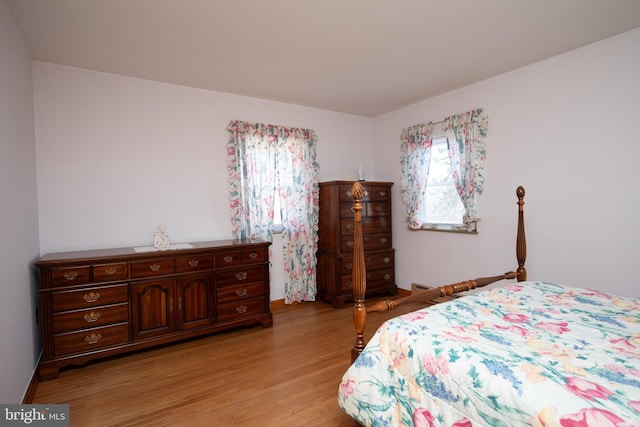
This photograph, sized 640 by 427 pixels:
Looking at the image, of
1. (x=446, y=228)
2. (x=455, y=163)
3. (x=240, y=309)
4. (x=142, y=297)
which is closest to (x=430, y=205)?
(x=446, y=228)

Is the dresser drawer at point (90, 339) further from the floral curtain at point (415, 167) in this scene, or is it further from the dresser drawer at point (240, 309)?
the floral curtain at point (415, 167)

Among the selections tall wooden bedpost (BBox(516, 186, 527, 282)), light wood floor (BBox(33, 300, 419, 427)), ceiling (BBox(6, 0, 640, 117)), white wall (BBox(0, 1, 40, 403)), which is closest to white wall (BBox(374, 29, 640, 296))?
ceiling (BBox(6, 0, 640, 117))

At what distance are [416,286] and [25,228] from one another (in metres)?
4.06

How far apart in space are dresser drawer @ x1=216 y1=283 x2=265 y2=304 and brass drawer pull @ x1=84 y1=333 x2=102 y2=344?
972 mm

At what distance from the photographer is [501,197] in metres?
3.27

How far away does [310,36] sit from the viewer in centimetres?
241

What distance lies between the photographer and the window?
3.75 metres

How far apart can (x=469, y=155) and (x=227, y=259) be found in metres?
2.85

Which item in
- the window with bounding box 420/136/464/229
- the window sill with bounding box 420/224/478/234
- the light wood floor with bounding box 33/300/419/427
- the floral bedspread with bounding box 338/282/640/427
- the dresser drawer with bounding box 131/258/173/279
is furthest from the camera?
the window with bounding box 420/136/464/229

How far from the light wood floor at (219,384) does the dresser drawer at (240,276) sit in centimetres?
54

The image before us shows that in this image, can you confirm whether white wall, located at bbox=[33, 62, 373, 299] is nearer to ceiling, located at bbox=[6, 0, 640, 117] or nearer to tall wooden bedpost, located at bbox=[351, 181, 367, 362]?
ceiling, located at bbox=[6, 0, 640, 117]

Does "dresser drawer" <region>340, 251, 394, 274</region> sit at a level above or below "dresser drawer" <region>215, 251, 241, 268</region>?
below

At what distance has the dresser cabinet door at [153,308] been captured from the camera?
8.87 feet

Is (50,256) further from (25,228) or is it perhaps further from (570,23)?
(570,23)
